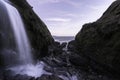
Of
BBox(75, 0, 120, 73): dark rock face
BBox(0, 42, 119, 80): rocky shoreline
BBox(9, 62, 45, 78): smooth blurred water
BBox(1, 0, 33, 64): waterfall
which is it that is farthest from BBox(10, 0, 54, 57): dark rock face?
BBox(75, 0, 120, 73): dark rock face

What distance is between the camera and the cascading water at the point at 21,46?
61.0 feet

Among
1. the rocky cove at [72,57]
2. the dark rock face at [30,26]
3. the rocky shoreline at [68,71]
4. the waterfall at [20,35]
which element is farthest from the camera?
the dark rock face at [30,26]

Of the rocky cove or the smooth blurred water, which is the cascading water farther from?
the rocky cove

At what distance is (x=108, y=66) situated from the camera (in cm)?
1927

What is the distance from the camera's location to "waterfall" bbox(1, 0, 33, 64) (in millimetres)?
19177

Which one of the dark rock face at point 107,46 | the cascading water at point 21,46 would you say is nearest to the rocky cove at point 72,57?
the dark rock face at point 107,46

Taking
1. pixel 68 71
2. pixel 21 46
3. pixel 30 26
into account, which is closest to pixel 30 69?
pixel 21 46

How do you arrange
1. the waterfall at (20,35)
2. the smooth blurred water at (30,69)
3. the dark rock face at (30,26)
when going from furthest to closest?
the dark rock face at (30,26) → the waterfall at (20,35) → the smooth blurred water at (30,69)

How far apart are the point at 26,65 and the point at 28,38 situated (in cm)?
288

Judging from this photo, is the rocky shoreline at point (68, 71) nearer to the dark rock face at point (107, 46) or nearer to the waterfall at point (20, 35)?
the dark rock face at point (107, 46)

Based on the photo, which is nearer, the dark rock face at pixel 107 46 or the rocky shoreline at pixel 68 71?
the rocky shoreline at pixel 68 71

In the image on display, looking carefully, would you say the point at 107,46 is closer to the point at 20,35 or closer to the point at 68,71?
the point at 68,71

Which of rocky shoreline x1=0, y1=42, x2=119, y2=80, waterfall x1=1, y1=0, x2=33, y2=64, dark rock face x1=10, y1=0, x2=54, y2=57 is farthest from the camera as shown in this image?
dark rock face x1=10, y1=0, x2=54, y2=57

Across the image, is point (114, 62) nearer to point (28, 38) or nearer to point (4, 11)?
point (28, 38)
